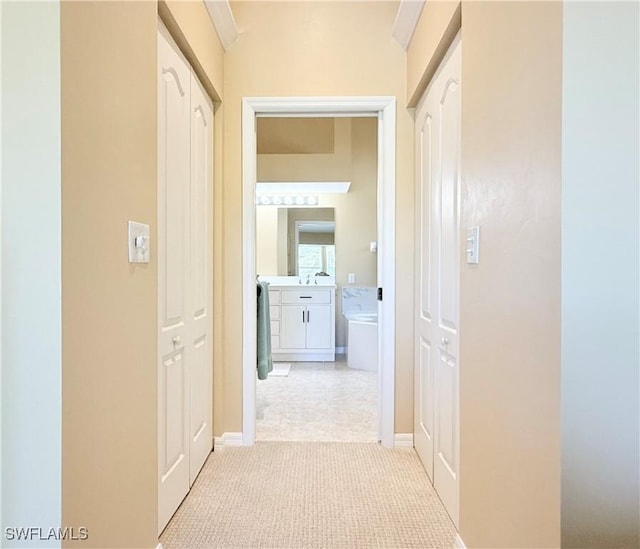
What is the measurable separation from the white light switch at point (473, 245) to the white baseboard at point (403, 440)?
4.73ft

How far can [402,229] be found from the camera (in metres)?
2.34

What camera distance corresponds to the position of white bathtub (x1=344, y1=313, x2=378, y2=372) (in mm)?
4180

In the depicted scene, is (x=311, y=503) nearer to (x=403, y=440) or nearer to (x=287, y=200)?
(x=403, y=440)

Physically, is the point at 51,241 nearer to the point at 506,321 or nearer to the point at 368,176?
the point at 506,321

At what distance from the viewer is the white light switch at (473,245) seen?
1.28 meters

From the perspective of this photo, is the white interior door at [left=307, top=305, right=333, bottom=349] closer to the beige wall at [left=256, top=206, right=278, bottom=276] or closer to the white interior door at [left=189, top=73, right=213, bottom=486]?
the beige wall at [left=256, top=206, right=278, bottom=276]

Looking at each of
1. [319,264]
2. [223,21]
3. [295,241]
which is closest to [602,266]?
[223,21]

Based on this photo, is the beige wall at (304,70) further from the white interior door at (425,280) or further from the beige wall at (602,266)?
the beige wall at (602,266)

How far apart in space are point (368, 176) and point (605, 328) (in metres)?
4.43

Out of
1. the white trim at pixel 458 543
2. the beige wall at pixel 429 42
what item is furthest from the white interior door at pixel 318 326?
the white trim at pixel 458 543

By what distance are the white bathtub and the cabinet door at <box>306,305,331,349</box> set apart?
0.31 meters

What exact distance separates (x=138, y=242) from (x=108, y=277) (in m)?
0.19

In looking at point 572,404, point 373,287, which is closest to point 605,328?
point 572,404

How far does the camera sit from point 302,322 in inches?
177
